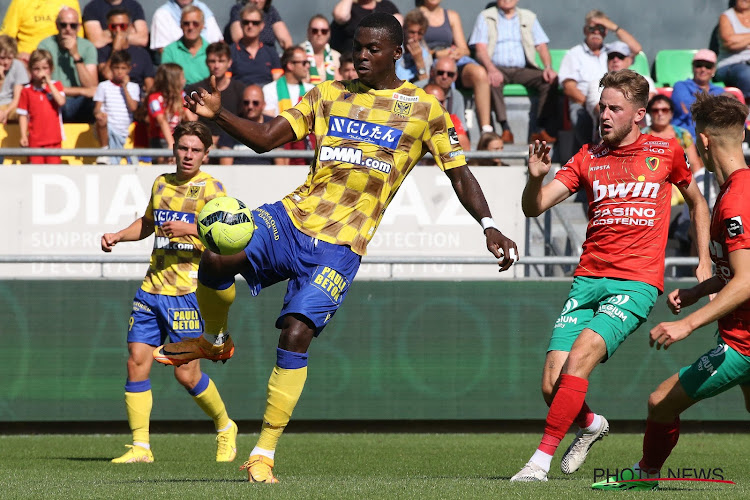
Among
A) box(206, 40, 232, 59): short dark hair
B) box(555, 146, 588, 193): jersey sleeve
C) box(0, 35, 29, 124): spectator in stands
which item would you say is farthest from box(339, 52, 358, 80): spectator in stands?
box(555, 146, 588, 193): jersey sleeve

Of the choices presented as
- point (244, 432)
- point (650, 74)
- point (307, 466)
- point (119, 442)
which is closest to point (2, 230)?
point (119, 442)

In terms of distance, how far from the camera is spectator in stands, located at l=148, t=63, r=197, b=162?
→ 12766mm

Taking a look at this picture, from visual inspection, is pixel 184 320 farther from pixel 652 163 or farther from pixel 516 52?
pixel 516 52

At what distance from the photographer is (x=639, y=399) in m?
11.6

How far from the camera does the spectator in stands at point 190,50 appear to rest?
1421cm

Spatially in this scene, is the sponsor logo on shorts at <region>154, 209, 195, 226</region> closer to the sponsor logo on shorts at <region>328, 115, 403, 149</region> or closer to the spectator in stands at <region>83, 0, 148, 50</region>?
the sponsor logo on shorts at <region>328, 115, 403, 149</region>

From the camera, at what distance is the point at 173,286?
30.4 feet

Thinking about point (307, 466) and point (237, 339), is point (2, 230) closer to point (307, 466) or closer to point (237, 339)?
point (237, 339)

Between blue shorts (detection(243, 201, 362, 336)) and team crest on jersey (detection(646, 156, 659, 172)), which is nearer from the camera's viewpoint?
blue shorts (detection(243, 201, 362, 336))

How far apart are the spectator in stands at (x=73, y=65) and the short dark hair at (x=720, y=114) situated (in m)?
9.16

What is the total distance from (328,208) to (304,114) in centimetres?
58

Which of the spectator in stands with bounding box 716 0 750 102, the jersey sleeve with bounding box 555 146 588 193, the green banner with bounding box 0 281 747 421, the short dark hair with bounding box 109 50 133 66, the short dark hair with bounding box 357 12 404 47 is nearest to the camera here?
the short dark hair with bounding box 357 12 404 47

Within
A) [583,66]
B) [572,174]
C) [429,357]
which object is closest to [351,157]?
[572,174]

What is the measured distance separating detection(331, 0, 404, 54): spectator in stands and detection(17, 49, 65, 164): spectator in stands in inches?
152
